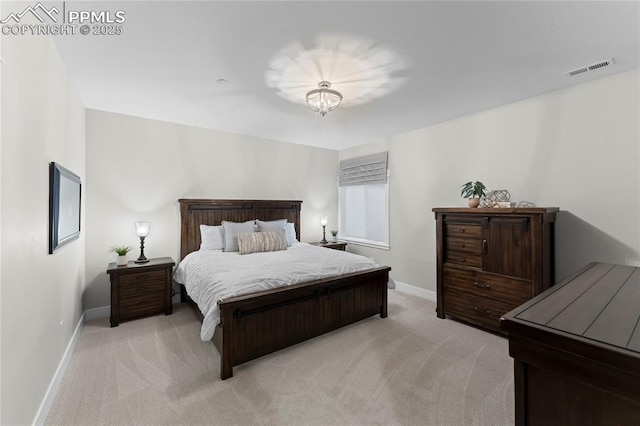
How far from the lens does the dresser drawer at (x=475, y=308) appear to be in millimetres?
2897

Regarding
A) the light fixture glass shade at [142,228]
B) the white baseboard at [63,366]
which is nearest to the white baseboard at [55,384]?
the white baseboard at [63,366]

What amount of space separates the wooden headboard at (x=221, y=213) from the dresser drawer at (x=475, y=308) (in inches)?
111

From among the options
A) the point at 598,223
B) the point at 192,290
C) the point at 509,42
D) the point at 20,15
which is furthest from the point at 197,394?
the point at 598,223

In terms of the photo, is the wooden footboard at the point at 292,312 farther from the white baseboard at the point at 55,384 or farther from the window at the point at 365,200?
the window at the point at 365,200

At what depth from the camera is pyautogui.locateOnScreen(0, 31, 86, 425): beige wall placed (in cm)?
130

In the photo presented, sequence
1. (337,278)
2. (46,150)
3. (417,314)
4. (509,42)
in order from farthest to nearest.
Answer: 1. (417,314)
2. (337,278)
3. (509,42)
4. (46,150)

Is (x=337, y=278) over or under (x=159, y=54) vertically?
under

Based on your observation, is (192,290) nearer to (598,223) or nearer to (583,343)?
(583,343)

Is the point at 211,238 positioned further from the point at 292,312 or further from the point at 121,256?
the point at 292,312

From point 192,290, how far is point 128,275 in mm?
883

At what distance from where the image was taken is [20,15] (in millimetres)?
1520

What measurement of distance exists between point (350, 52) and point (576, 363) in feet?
7.46

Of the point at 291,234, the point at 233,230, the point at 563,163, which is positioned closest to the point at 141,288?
the point at 233,230

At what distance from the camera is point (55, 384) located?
78.5 inches
